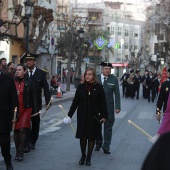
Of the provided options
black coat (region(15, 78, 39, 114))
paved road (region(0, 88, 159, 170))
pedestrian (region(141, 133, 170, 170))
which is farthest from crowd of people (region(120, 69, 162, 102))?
A: pedestrian (region(141, 133, 170, 170))

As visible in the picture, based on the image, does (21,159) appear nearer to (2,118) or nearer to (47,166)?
(47,166)

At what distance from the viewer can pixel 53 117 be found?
18.6 metres

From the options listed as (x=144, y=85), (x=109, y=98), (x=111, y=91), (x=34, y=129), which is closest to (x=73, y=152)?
(x=34, y=129)

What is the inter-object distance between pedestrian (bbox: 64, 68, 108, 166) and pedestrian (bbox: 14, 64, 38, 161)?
850mm

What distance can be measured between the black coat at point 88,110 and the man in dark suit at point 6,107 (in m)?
1.49

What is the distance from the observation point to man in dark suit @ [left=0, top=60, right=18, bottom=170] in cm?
726

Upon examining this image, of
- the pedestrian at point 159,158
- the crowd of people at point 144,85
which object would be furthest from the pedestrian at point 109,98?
the crowd of people at point 144,85

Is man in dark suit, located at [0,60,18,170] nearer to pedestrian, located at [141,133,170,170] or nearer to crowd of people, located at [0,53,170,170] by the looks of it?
crowd of people, located at [0,53,170,170]

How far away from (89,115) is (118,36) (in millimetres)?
105119

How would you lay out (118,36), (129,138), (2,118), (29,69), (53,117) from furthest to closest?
(118,36)
(53,117)
(129,138)
(29,69)
(2,118)

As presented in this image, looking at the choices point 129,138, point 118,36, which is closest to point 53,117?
point 129,138

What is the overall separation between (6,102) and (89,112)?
1739mm

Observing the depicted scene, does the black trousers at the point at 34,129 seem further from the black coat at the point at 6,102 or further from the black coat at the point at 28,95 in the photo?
the black coat at the point at 6,102

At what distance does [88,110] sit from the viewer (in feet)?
28.2
